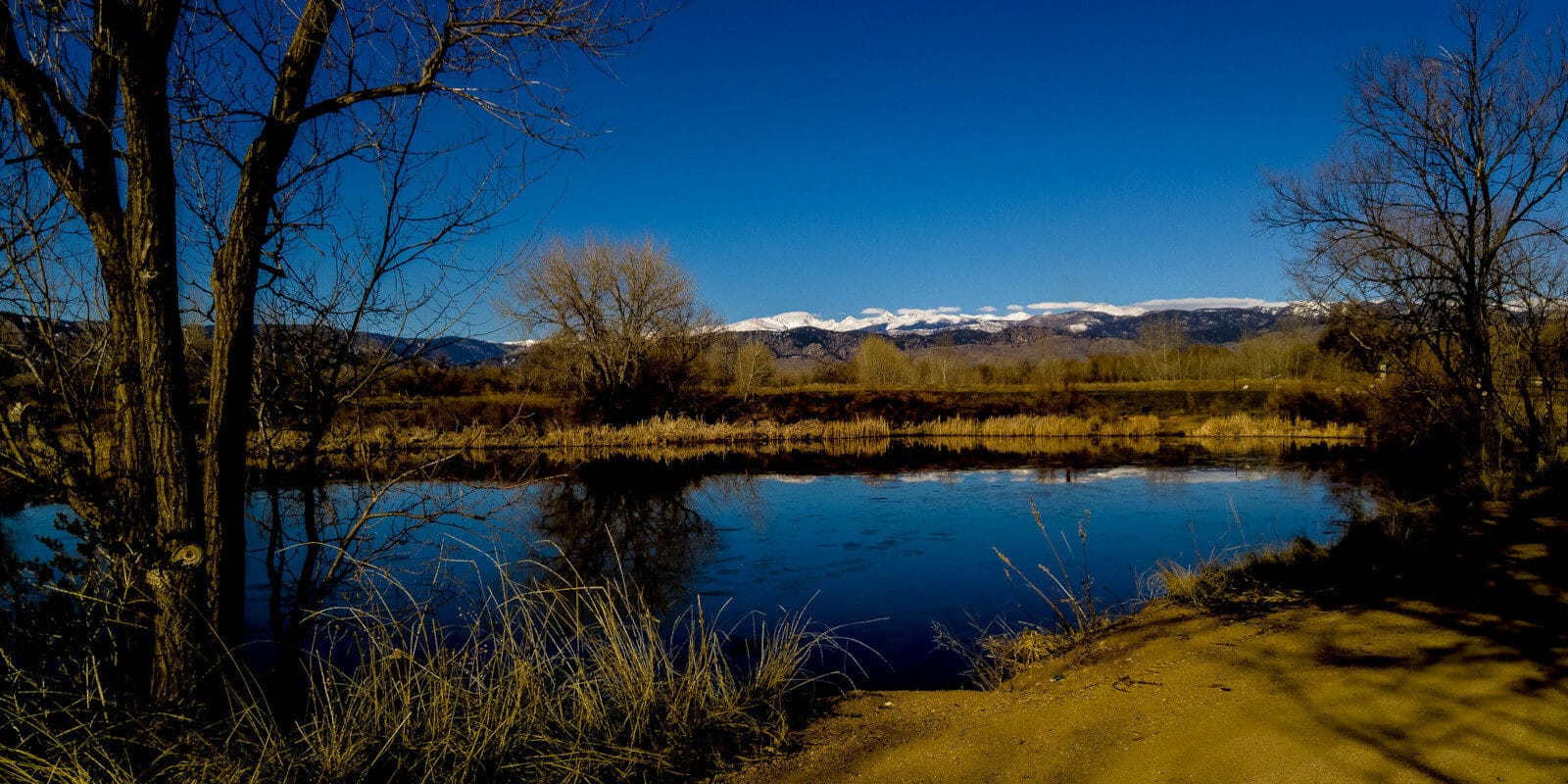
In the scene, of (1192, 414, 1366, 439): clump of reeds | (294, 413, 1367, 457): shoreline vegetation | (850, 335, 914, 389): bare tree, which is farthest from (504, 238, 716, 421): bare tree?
(850, 335, 914, 389): bare tree

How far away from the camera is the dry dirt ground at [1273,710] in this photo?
3572 millimetres

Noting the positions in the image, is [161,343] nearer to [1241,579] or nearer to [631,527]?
[1241,579]

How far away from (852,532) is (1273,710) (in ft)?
31.8

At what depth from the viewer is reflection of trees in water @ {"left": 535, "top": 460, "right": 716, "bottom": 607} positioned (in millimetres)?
10992

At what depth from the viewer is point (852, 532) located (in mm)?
13734

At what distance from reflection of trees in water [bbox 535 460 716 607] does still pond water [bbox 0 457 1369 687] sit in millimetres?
67

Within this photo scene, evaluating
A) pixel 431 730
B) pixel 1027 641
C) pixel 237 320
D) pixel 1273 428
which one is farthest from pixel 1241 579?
pixel 1273 428

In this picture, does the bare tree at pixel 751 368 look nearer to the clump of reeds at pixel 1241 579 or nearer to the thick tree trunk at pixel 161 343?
the clump of reeds at pixel 1241 579

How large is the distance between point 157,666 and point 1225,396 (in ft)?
155

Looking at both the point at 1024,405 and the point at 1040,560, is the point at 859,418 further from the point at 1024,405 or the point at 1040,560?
the point at 1040,560

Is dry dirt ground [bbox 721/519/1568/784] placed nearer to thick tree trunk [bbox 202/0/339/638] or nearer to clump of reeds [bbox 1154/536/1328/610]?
clump of reeds [bbox 1154/536/1328/610]

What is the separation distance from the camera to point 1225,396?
4262 centimetres

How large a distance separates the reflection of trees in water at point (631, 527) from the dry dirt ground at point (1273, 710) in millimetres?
3563

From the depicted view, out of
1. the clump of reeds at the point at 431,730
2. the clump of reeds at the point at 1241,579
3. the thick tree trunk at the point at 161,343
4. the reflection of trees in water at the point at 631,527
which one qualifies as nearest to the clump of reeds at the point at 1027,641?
the clump of reeds at the point at 1241,579
